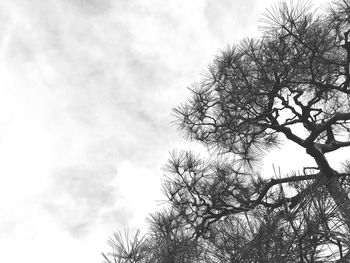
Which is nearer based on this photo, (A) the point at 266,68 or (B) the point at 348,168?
(A) the point at 266,68

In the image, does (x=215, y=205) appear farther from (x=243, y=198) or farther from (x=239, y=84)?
(x=239, y=84)

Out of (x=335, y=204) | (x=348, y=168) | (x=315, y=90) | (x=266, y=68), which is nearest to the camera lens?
(x=335, y=204)

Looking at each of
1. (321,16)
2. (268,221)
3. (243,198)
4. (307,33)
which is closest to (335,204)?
(268,221)

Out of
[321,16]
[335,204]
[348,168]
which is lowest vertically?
[335,204]

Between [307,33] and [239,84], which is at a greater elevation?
[239,84]

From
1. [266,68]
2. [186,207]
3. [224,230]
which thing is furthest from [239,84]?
[224,230]

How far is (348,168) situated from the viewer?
223 cm

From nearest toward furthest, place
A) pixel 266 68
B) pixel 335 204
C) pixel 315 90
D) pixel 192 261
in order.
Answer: pixel 335 204 < pixel 192 261 < pixel 266 68 < pixel 315 90

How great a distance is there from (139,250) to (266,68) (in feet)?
4.40

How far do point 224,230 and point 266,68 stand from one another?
4.05 feet

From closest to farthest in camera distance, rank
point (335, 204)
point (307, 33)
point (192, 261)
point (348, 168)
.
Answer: point (335, 204), point (192, 261), point (307, 33), point (348, 168)

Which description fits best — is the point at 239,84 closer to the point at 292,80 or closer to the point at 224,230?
the point at 292,80

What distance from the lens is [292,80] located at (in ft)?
6.35

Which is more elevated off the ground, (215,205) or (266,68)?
(266,68)
